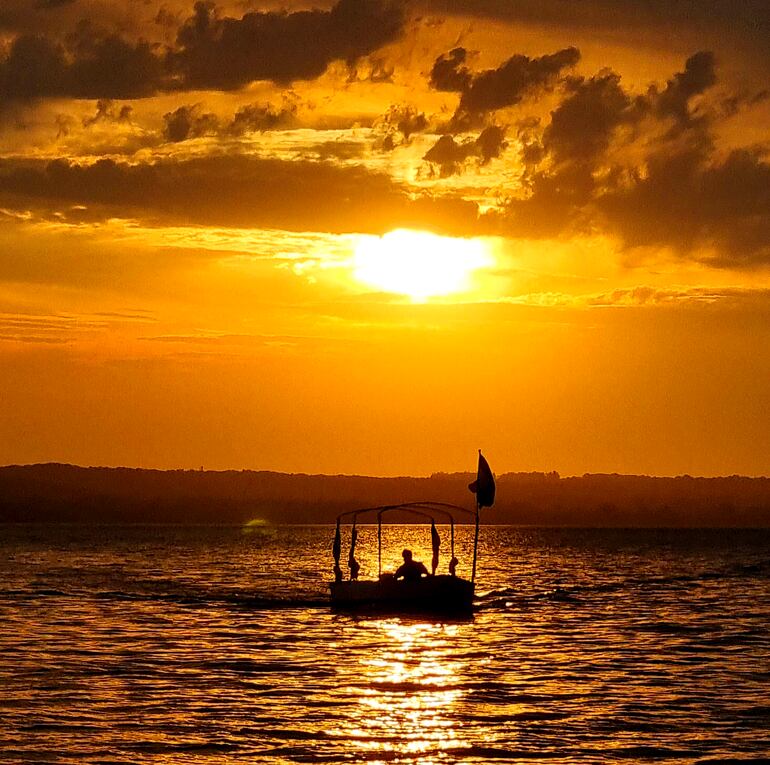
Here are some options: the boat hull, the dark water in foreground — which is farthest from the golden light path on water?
the boat hull

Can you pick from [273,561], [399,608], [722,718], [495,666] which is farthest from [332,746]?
[273,561]

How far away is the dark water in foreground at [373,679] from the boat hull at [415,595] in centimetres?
106

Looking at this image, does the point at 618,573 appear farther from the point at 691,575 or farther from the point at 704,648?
the point at 704,648

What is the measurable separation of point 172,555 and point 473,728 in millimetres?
147136

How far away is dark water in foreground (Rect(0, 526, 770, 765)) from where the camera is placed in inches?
1414

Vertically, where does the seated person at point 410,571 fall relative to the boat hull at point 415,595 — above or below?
above

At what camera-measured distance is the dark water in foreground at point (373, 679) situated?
35.9 meters

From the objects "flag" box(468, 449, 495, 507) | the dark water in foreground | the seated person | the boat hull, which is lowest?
the dark water in foreground

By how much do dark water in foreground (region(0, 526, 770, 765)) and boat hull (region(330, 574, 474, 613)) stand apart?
3.49ft

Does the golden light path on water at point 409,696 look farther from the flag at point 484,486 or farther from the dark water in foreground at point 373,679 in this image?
the flag at point 484,486

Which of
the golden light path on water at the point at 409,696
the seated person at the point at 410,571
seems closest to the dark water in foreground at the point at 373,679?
the golden light path on water at the point at 409,696

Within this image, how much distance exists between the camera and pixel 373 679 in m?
49.2

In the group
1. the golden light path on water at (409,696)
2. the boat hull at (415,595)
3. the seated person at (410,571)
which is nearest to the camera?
the golden light path on water at (409,696)

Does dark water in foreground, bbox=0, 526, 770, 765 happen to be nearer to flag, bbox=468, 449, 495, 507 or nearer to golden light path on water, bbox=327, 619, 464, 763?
golden light path on water, bbox=327, 619, 464, 763
